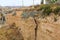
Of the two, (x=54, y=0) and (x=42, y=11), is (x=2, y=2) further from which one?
(x=42, y=11)

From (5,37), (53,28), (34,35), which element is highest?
(53,28)

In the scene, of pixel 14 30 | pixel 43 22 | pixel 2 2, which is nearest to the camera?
pixel 43 22

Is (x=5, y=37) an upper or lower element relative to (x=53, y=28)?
lower

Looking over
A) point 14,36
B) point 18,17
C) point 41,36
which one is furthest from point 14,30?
point 41,36

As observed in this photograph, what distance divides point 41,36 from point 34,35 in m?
0.30

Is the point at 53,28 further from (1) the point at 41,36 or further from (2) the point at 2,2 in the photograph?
(2) the point at 2,2

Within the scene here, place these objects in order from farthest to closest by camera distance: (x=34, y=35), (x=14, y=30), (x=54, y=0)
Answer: (x=54, y=0)
(x=14, y=30)
(x=34, y=35)

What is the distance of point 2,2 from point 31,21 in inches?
307

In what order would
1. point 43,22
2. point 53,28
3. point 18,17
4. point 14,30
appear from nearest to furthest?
point 53,28 → point 43,22 → point 18,17 → point 14,30

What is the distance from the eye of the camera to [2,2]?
12.3 meters

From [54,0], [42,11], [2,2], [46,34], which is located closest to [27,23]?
[42,11]

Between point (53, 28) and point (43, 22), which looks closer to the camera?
point (53, 28)

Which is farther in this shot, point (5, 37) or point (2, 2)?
point (2, 2)

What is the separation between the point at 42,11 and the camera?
4.84 meters
